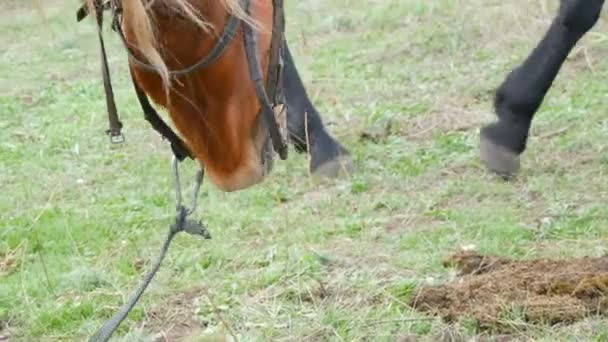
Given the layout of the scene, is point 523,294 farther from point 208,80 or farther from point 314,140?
point 314,140

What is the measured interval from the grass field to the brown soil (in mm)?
60

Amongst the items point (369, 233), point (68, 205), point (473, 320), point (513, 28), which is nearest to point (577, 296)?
point (473, 320)

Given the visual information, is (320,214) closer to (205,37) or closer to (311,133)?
(311,133)

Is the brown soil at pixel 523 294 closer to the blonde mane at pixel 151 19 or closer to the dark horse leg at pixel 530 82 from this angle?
the dark horse leg at pixel 530 82

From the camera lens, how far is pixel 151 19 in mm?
2086

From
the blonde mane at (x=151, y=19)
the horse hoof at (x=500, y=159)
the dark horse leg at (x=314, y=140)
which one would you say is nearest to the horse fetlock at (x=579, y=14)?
the horse hoof at (x=500, y=159)

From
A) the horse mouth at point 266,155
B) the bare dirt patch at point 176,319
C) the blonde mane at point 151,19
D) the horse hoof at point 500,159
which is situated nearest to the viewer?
the blonde mane at point 151,19

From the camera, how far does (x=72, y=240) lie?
4.64 m

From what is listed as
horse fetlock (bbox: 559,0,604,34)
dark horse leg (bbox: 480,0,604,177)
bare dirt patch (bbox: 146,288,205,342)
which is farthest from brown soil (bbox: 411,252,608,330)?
horse fetlock (bbox: 559,0,604,34)

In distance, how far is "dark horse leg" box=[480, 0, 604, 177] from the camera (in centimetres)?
467

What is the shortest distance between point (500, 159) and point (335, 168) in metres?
0.74

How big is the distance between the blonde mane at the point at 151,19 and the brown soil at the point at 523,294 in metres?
1.41

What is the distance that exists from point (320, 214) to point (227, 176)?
224 cm

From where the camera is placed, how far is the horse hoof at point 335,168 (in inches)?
202
